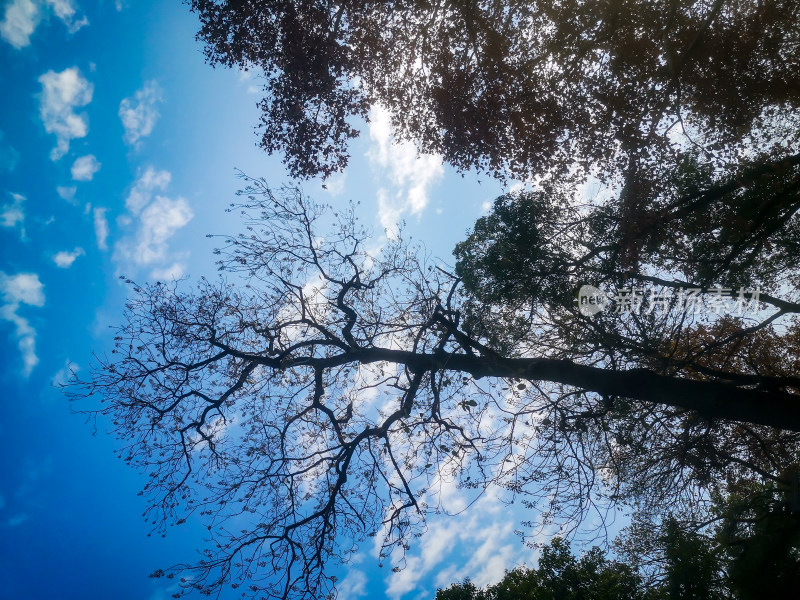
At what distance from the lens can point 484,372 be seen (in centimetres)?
693

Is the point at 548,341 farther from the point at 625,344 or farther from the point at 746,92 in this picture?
the point at 746,92

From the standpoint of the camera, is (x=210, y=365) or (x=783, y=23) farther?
(x=210, y=365)

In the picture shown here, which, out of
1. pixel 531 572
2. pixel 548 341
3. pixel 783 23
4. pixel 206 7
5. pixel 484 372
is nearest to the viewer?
pixel 484 372

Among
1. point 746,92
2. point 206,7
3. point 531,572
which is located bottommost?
point 531,572

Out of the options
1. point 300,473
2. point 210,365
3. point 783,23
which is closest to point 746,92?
point 783,23

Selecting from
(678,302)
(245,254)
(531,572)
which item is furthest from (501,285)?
(531,572)

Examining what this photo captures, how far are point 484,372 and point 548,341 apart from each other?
280 cm

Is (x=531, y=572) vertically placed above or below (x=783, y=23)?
below

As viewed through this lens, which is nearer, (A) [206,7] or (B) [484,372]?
(B) [484,372]

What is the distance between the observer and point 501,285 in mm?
9422

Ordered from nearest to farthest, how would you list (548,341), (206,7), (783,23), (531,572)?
(783,23) < (206,7) < (548,341) < (531,572)

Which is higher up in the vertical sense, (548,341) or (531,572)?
(548,341)

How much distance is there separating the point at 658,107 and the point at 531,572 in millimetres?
15559

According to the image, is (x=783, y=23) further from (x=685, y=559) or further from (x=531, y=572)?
(x=531, y=572)
